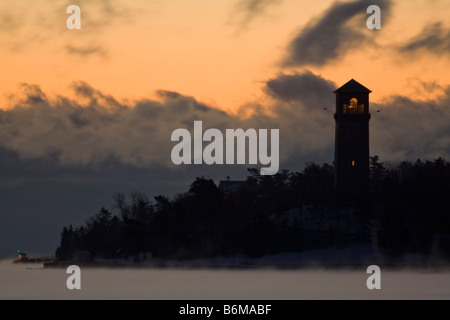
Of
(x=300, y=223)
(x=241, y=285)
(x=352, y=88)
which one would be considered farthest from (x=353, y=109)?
(x=241, y=285)

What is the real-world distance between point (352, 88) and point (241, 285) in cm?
4257

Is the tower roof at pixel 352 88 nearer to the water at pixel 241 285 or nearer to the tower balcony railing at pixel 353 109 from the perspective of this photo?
the tower balcony railing at pixel 353 109

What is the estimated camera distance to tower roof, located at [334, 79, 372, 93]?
148500mm

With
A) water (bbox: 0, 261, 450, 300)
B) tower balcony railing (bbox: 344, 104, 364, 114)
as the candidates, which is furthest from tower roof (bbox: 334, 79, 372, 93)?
water (bbox: 0, 261, 450, 300)

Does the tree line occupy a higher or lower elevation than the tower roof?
lower

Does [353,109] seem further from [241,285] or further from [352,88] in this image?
[241,285]

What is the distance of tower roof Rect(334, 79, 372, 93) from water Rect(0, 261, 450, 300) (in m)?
26.8

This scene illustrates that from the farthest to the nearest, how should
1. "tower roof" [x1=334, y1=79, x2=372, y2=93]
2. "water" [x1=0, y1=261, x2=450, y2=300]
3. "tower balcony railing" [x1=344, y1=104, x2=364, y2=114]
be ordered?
"tower roof" [x1=334, y1=79, x2=372, y2=93]
"tower balcony railing" [x1=344, y1=104, x2=364, y2=114]
"water" [x1=0, y1=261, x2=450, y2=300]

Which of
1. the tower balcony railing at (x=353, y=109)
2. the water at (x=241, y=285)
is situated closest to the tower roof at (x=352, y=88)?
the tower balcony railing at (x=353, y=109)

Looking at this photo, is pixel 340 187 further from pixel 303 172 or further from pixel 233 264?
pixel 303 172

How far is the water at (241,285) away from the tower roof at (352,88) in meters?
26.8

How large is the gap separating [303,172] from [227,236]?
42203 millimetres

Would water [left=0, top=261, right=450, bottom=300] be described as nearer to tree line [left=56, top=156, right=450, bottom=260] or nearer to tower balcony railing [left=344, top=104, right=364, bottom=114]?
tree line [left=56, top=156, right=450, bottom=260]
